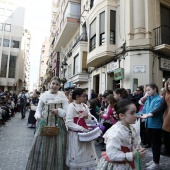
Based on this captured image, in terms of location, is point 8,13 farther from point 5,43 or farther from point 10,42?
point 5,43

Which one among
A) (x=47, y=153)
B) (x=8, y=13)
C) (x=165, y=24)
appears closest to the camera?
(x=47, y=153)

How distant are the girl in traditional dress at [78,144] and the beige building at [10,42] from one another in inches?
1484

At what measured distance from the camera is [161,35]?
12547mm

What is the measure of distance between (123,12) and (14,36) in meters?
34.5

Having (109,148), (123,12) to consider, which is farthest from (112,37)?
(109,148)

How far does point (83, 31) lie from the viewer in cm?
2145

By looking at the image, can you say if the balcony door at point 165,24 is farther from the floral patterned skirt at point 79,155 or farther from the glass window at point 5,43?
the glass window at point 5,43

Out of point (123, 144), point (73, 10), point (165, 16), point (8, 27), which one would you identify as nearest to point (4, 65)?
point (8, 27)

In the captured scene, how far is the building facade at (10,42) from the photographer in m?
40.5

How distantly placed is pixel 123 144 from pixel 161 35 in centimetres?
1147

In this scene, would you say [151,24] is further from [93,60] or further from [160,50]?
[93,60]

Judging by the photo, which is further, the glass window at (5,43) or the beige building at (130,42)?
the glass window at (5,43)

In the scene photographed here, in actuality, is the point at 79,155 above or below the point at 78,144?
below

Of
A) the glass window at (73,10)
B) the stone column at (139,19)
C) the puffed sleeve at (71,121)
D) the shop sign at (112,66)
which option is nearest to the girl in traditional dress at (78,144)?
Answer: the puffed sleeve at (71,121)
